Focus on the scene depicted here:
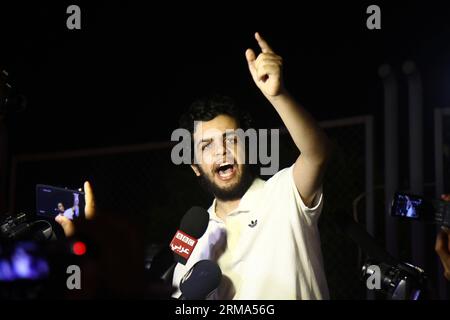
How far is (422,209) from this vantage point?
79.4 inches

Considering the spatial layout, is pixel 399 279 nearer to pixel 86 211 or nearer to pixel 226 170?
pixel 226 170

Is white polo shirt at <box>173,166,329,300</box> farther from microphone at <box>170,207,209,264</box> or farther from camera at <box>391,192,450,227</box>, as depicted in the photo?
camera at <box>391,192,450,227</box>

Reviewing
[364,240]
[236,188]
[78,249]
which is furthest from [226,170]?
[78,249]

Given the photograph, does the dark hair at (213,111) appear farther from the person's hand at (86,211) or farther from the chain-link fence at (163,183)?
the person's hand at (86,211)

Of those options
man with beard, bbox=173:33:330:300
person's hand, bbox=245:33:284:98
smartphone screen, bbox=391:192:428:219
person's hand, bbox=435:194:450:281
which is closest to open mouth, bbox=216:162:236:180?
man with beard, bbox=173:33:330:300

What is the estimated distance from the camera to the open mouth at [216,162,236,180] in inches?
92.8

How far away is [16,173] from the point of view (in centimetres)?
319

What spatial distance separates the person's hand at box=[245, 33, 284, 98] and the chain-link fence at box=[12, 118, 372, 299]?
13.1 inches

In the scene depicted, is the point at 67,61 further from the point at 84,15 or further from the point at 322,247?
A: the point at 322,247

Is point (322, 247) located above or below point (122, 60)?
below

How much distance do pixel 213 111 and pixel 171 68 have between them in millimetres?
473
